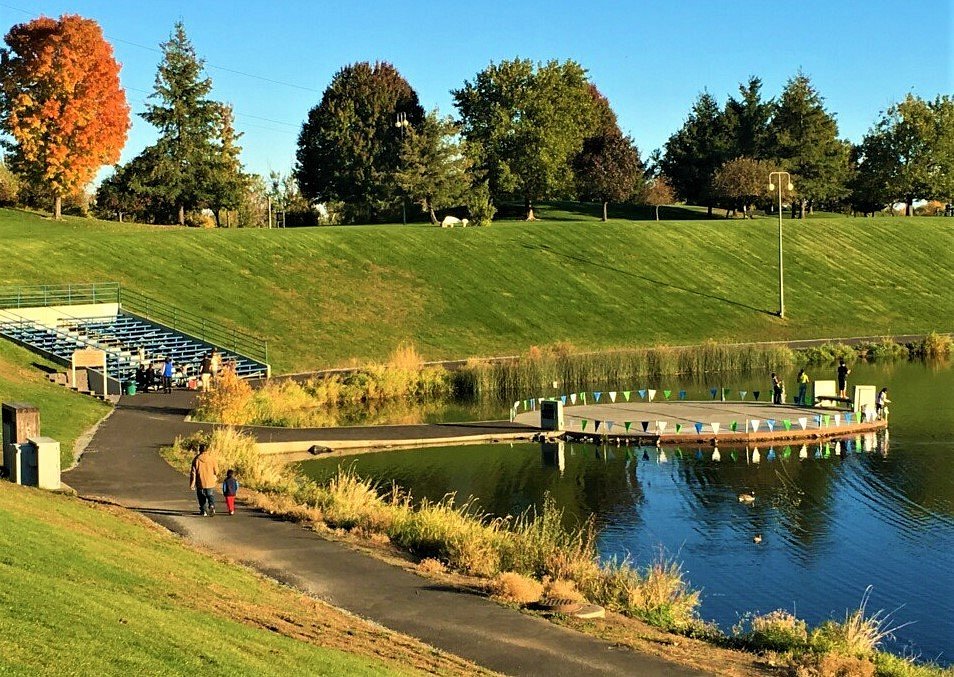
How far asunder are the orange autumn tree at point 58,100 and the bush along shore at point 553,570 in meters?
54.9

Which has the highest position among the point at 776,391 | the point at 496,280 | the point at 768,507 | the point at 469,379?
the point at 496,280

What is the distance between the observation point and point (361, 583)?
67.2ft

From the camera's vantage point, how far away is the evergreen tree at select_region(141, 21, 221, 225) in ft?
294

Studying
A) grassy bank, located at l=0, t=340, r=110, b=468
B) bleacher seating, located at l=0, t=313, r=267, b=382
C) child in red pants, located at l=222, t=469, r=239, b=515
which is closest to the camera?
child in red pants, located at l=222, t=469, r=239, b=515

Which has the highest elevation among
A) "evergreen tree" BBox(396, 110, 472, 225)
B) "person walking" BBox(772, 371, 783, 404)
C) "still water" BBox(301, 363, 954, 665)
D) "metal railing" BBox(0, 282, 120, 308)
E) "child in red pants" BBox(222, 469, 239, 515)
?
"evergreen tree" BBox(396, 110, 472, 225)

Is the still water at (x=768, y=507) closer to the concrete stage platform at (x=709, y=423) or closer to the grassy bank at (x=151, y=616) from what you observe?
the concrete stage platform at (x=709, y=423)

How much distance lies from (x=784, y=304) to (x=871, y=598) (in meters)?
60.2

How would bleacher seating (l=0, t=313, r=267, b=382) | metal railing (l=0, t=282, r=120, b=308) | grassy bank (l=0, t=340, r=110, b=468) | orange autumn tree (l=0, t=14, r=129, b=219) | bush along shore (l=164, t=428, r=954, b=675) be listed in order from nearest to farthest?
1. bush along shore (l=164, t=428, r=954, b=675)
2. grassy bank (l=0, t=340, r=110, b=468)
3. bleacher seating (l=0, t=313, r=267, b=382)
4. metal railing (l=0, t=282, r=120, b=308)
5. orange autumn tree (l=0, t=14, r=129, b=219)

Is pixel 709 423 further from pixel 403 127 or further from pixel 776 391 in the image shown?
pixel 403 127

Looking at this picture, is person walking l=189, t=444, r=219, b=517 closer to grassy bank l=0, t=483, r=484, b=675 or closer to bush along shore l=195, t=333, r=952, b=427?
grassy bank l=0, t=483, r=484, b=675

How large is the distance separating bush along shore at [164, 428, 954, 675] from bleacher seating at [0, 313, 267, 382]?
2256 cm

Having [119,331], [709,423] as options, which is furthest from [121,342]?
[709,423]

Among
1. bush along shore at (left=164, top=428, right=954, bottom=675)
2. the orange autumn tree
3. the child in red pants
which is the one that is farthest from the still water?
the orange autumn tree

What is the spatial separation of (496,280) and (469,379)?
25.1m
